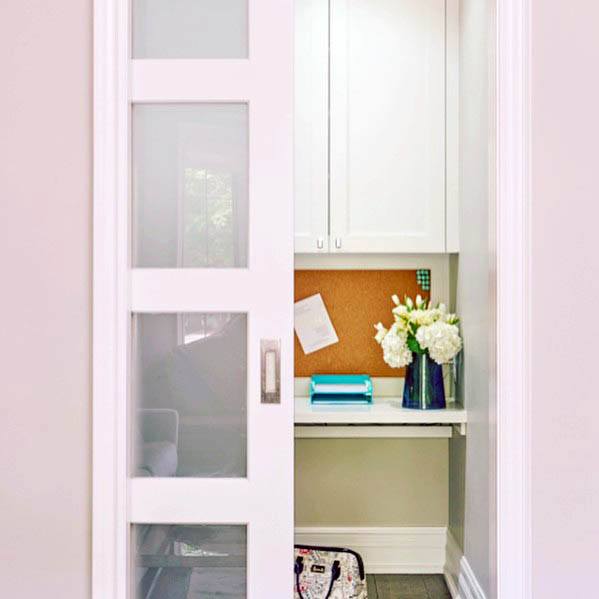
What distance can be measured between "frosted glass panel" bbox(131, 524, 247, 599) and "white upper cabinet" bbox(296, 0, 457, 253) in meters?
1.51

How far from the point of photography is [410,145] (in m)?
3.35

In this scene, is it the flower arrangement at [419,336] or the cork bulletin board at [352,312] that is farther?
the cork bulletin board at [352,312]

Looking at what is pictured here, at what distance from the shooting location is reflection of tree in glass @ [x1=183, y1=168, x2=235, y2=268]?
207 cm

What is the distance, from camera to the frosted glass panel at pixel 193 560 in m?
2.06

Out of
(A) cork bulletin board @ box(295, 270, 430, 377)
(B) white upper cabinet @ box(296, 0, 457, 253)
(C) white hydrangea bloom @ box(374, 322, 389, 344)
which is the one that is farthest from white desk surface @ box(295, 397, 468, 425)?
(B) white upper cabinet @ box(296, 0, 457, 253)

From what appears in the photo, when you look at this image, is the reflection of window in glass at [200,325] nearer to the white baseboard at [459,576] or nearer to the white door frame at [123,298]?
the white door frame at [123,298]

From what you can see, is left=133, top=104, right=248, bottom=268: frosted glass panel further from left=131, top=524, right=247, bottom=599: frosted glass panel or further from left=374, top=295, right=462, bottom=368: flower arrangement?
left=374, top=295, right=462, bottom=368: flower arrangement

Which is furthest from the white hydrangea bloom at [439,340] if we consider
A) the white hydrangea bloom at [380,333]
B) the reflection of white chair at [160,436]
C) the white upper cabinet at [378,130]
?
the reflection of white chair at [160,436]

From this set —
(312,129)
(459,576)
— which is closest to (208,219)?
(312,129)
